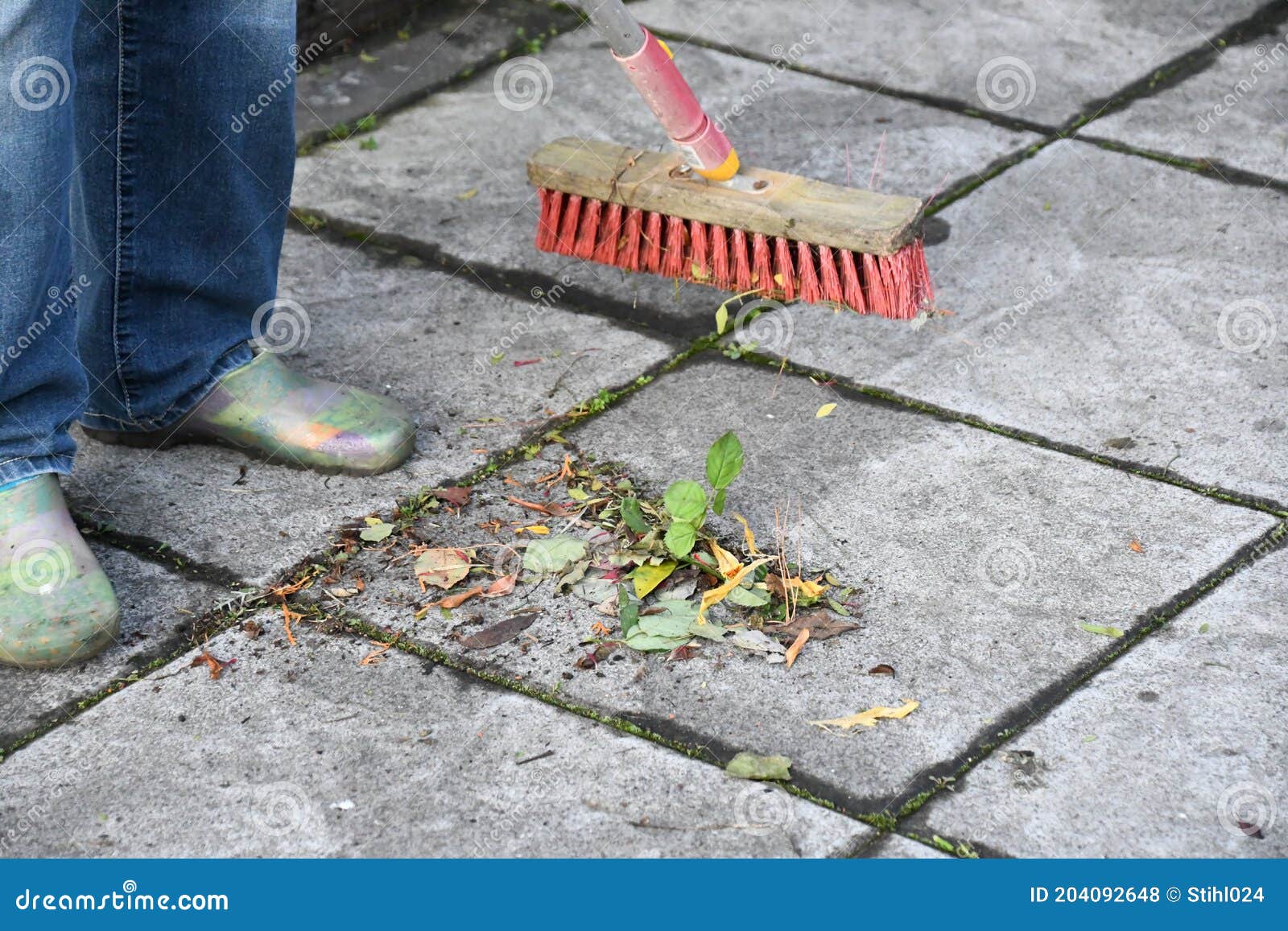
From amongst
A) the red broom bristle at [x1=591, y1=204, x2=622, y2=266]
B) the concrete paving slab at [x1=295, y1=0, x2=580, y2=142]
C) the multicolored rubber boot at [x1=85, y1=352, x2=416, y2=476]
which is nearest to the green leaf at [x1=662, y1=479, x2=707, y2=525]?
the multicolored rubber boot at [x1=85, y1=352, x2=416, y2=476]

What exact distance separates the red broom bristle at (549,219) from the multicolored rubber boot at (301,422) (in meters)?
0.79

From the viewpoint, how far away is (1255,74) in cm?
407

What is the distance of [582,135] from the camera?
12.4 feet

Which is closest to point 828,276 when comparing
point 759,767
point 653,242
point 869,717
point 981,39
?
point 653,242

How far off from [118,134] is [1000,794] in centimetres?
174

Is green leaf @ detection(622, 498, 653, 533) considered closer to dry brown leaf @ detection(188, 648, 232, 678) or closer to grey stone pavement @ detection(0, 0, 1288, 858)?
grey stone pavement @ detection(0, 0, 1288, 858)

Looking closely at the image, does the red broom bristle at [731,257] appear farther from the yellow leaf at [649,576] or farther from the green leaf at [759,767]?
the green leaf at [759,767]

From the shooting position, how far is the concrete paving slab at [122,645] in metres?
2.05

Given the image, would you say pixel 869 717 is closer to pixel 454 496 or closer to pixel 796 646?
pixel 796 646

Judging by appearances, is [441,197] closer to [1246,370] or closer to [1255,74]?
[1246,370]

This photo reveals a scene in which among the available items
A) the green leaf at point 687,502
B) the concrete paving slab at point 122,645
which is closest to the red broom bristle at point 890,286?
the green leaf at point 687,502

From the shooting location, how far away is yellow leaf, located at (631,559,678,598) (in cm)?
223

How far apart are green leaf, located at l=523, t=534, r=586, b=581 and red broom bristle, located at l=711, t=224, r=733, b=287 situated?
0.92 meters

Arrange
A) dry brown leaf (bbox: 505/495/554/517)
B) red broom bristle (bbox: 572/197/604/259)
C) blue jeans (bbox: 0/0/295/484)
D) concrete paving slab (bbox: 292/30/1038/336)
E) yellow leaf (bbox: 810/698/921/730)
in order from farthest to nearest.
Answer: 1. concrete paving slab (bbox: 292/30/1038/336)
2. red broom bristle (bbox: 572/197/604/259)
3. dry brown leaf (bbox: 505/495/554/517)
4. blue jeans (bbox: 0/0/295/484)
5. yellow leaf (bbox: 810/698/921/730)
